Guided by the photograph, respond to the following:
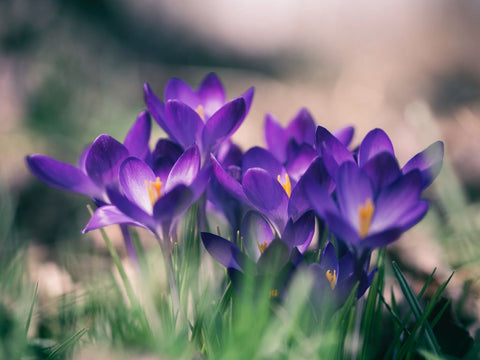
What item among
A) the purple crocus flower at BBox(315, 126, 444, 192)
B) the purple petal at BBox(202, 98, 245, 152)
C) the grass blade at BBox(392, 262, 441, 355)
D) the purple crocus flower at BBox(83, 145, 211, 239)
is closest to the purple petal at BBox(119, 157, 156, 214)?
the purple crocus flower at BBox(83, 145, 211, 239)

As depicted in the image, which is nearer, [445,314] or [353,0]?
[445,314]

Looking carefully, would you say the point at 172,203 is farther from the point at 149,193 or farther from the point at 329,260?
the point at 329,260

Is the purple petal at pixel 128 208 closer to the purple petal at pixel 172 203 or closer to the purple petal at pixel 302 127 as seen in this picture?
the purple petal at pixel 172 203

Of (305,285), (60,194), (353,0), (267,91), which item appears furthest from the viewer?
(353,0)

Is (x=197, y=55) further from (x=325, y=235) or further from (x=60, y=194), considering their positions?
(x=325, y=235)

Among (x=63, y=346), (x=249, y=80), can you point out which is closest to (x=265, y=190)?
(x=63, y=346)

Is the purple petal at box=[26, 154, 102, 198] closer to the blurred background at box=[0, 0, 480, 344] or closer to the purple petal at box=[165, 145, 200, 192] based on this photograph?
the purple petal at box=[165, 145, 200, 192]

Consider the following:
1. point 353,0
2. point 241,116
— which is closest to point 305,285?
point 241,116
